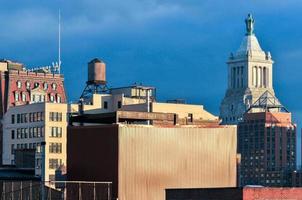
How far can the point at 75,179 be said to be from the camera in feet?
326

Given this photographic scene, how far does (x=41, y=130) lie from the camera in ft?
571

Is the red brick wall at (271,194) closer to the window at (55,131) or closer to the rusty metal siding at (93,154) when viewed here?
the rusty metal siding at (93,154)

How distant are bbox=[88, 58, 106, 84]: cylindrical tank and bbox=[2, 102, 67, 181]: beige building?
1297 centimetres

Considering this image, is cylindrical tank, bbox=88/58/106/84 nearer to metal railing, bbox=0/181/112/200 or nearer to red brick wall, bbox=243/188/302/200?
metal railing, bbox=0/181/112/200

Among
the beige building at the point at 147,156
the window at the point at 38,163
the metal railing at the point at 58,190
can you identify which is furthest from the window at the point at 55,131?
the beige building at the point at 147,156

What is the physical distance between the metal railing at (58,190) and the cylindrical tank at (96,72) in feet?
275

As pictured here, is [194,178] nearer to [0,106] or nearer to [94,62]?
[94,62]

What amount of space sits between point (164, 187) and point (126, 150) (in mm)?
5405

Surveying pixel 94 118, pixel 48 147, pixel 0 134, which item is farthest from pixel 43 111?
pixel 94 118

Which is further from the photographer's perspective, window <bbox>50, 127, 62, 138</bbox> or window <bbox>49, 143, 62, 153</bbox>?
window <bbox>50, 127, 62, 138</bbox>

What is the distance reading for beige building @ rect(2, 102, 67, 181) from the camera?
17038 centimetres

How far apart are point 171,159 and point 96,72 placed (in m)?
91.2

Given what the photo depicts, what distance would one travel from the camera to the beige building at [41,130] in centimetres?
17038

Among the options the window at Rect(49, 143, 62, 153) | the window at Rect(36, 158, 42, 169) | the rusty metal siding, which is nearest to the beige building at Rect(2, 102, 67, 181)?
the window at Rect(49, 143, 62, 153)
